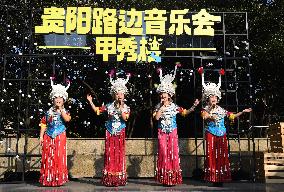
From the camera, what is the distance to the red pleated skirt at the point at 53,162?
767 centimetres

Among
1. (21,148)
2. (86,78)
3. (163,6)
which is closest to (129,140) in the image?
(21,148)

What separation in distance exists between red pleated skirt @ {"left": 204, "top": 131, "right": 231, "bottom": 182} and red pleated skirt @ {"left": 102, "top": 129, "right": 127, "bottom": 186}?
1.63 meters

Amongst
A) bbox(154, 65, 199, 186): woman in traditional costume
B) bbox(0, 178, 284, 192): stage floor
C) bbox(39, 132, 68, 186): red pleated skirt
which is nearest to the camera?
bbox(0, 178, 284, 192): stage floor

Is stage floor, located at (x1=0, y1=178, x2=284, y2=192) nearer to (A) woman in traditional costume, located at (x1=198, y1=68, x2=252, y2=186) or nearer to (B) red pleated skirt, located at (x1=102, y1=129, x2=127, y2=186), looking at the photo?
(B) red pleated skirt, located at (x1=102, y1=129, x2=127, y2=186)

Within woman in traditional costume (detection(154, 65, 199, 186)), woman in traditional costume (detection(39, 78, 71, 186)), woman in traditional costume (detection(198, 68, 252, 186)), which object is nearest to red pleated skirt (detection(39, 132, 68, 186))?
woman in traditional costume (detection(39, 78, 71, 186))

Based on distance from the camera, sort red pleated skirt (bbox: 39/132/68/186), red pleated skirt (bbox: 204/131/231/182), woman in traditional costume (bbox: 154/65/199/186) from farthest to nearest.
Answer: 1. red pleated skirt (bbox: 204/131/231/182)
2. woman in traditional costume (bbox: 154/65/199/186)
3. red pleated skirt (bbox: 39/132/68/186)

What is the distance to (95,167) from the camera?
9539 mm

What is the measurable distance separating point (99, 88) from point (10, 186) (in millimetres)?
8706

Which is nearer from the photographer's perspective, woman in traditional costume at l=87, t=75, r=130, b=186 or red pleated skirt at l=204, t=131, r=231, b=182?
woman in traditional costume at l=87, t=75, r=130, b=186

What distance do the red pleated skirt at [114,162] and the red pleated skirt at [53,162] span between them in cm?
80

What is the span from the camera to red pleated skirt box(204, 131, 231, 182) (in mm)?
7879

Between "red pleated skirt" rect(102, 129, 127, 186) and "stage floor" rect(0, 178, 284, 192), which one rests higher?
"red pleated skirt" rect(102, 129, 127, 186)

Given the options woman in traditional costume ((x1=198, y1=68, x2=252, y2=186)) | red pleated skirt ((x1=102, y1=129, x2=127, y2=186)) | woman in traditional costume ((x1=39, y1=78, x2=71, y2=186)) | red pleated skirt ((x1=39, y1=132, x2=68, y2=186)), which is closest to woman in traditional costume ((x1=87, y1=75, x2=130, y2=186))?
red pleated skirt ((x1=102, y1=129, x2=127, y2=186))

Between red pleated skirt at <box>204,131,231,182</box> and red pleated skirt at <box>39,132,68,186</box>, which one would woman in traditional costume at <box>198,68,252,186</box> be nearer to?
red pleated skirt at <box>204,131,231,182</box>
